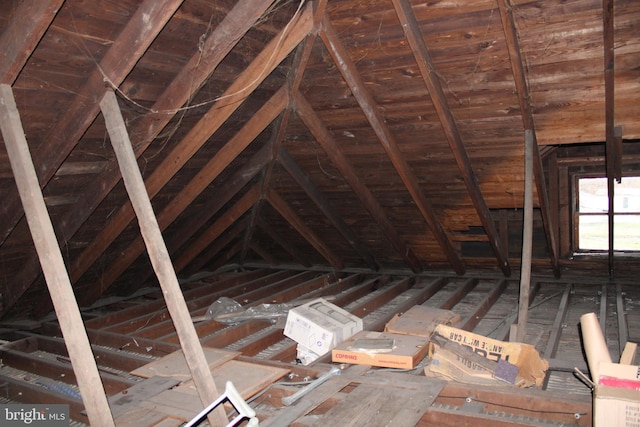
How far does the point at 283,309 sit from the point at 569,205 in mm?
3277

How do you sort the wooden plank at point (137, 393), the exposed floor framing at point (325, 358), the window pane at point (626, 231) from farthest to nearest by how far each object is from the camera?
the window pane at point (626, 231), the wooden plank at point (137, 393), the exposed floor framing at point (325, 358)

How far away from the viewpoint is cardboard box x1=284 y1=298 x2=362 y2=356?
3162mm

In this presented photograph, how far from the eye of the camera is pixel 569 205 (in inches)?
208

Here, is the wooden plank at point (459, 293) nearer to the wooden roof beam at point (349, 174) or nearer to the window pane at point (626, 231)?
the wooden roof beam at point (349, 174)

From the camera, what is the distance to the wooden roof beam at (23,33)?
76.1 inches

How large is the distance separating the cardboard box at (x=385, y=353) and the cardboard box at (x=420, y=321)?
0.42ft

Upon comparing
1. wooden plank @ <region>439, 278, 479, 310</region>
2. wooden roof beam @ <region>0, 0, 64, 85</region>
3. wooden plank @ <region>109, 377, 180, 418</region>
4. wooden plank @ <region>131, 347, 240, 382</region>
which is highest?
wooden roof beam @ <region>0, 0, 64, 85</region>

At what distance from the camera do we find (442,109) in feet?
10.9

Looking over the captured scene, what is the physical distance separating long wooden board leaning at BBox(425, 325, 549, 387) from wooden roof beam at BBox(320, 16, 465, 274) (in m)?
1.59

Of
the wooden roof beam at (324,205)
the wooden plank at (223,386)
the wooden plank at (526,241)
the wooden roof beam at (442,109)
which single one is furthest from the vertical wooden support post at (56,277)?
the wooden plank at (526,241)

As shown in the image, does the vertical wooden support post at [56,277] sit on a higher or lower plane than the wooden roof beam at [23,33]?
lower

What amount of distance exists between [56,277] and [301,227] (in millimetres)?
3518

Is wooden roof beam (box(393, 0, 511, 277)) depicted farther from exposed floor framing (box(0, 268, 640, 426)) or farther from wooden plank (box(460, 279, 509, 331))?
exposed floor framing (box(0, 268, 640, 426))

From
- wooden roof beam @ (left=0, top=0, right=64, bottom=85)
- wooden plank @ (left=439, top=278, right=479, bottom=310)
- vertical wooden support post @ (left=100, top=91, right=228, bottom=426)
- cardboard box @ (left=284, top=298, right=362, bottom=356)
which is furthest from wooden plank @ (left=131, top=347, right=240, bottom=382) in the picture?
wooden plank @ (left=439, top=278, right=479, bottom=310)
